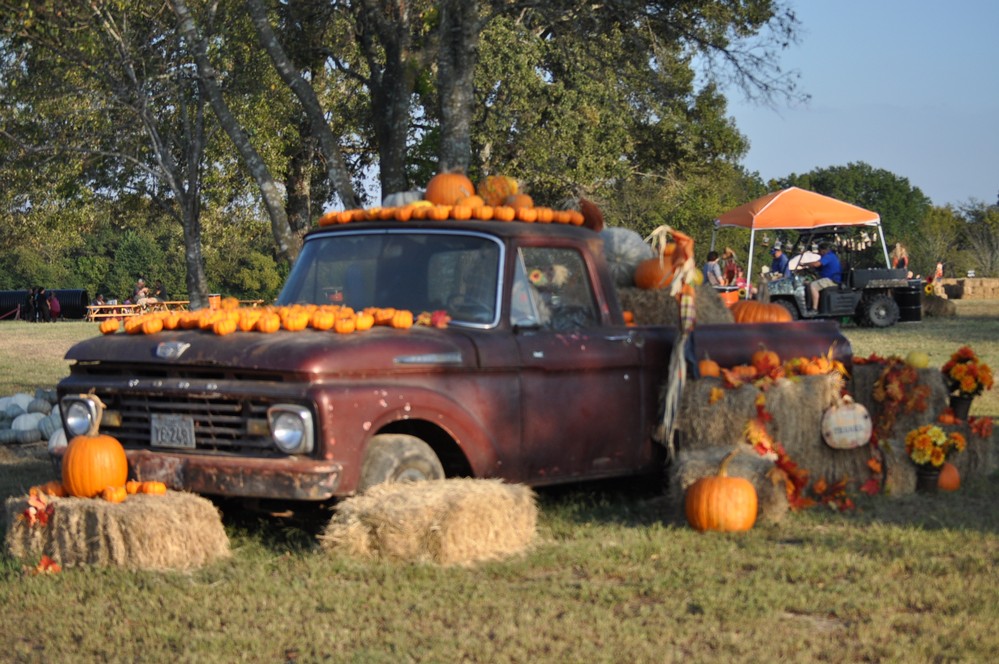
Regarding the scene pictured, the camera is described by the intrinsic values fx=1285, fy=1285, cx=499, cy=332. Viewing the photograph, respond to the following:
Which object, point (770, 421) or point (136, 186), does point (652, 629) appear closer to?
point (770, 421)

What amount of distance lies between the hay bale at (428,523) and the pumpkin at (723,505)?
47.0 inches

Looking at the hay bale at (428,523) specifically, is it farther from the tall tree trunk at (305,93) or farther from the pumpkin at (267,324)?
the tall tree trunk at (305,93)

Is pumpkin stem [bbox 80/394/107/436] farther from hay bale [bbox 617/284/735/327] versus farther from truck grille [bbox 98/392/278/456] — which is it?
hay bale [bbox 617/284/735/327]

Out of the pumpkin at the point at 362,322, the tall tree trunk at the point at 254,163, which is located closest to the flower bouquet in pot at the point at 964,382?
the pumpkin at the point at 362,322

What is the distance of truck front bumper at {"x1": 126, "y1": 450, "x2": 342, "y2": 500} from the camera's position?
5.87 m

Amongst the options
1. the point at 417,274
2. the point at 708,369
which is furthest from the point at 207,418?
the point at 708,369

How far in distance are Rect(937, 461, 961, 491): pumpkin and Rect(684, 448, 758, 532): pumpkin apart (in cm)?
184

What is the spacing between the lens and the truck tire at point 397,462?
6.12 m

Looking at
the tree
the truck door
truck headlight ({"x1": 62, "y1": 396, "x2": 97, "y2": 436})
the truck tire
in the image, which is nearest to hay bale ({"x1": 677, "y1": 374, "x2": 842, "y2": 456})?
the truck door

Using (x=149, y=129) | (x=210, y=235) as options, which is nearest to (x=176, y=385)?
(x=149, y=129)

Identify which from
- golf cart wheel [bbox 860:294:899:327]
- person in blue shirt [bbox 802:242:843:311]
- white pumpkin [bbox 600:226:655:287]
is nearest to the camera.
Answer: white pumpkin [bbox 600:226:655:287]

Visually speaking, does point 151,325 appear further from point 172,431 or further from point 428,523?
point 428,523

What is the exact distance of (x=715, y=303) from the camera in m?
8.98

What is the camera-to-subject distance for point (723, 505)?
6.70 metres
